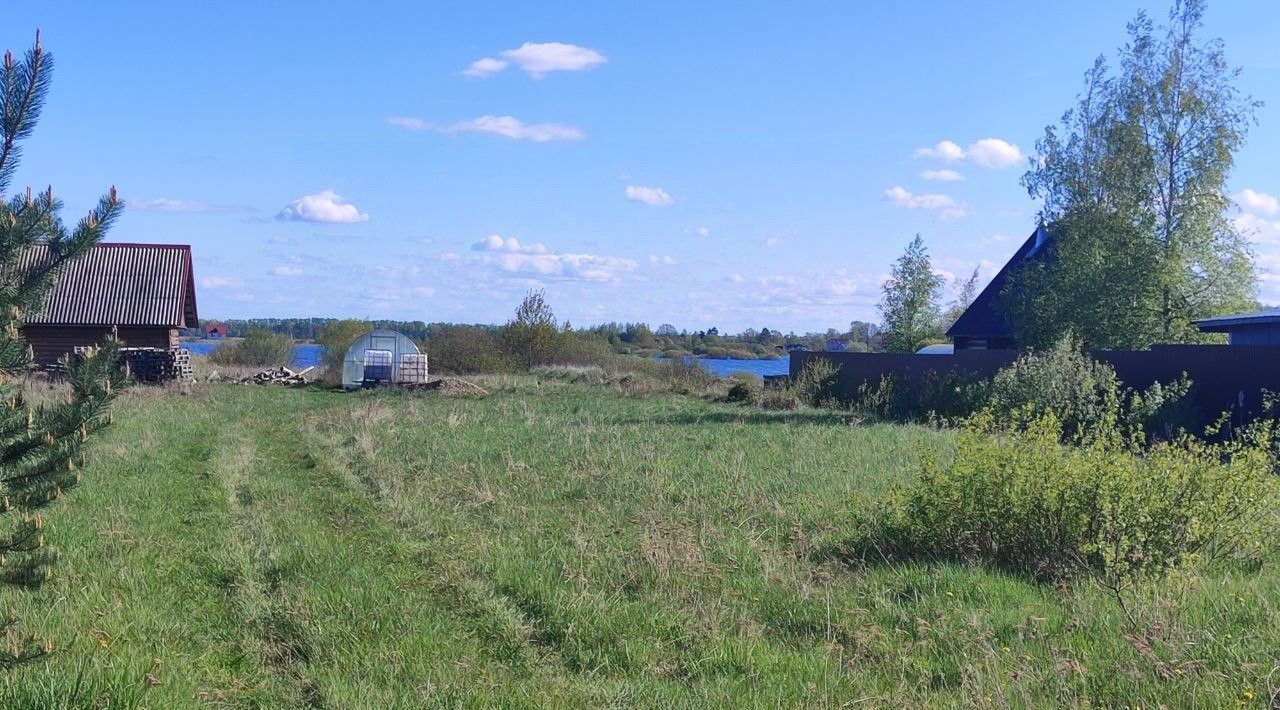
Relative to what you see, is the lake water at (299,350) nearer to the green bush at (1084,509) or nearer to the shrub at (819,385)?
the shrub at (819,385)

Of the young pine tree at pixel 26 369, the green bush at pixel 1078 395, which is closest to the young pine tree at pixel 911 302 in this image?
the green bush at pixel 1078 395

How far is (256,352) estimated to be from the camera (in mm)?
51906

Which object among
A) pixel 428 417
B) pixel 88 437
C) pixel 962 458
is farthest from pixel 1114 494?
pixel 428 417

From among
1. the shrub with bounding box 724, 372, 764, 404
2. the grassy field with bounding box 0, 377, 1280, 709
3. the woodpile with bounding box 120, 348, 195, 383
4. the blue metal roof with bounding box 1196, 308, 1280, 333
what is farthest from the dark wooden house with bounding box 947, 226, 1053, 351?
the woodpile with bounding box 120, 348, 195, 383

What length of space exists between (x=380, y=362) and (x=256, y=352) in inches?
678

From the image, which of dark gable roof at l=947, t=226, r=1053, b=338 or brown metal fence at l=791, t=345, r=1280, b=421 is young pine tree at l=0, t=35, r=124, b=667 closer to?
brown metal fence at l=791, t=345, r=1280, b=421

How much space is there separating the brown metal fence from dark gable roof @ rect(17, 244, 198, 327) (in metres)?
24.2

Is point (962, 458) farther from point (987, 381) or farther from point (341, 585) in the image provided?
point (987, 381)

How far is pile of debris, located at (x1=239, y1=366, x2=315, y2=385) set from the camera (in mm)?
39644

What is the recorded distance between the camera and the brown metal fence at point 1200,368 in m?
18.3

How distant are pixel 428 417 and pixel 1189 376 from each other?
1543cm

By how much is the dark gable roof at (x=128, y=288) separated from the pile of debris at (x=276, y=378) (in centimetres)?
483

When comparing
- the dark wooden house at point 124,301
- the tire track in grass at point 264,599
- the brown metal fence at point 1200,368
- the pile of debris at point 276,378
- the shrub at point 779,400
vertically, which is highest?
the dark wooden house at point 124,301

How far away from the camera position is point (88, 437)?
513cm
